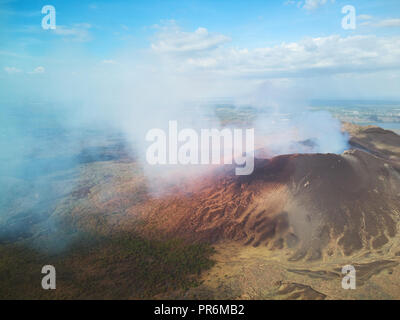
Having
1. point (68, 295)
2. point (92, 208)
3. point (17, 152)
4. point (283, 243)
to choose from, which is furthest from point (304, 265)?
point (17, 152)

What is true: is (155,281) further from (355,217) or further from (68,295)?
(355,217)

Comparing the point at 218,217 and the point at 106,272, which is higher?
the point at 218,217

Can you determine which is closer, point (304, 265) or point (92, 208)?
point (304, 265)

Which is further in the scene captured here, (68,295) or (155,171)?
(155,171)

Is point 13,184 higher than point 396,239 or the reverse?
higher

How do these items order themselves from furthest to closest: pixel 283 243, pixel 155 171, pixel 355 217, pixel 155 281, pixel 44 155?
1. pixel 44 155
2. pixel 155 171
3. pixel 355 217
4. pixel 283 243
5. pixel 155 281

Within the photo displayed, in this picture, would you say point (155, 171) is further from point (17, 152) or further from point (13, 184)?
point (17, 152)

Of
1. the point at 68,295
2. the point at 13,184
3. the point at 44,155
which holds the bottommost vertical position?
the point at 68,295

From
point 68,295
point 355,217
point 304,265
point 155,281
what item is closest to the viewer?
point 68,295

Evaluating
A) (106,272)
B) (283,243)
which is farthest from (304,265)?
(106,272)
